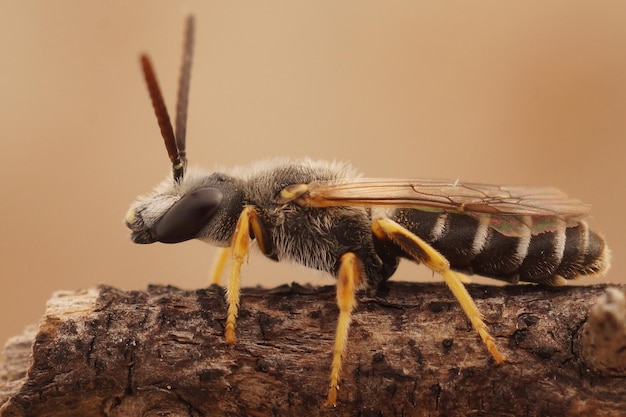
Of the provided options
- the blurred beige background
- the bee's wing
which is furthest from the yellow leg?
the blurred beige background

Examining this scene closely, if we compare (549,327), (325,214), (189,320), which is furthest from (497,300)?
(189,320)

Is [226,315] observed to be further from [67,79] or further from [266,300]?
[67,79]

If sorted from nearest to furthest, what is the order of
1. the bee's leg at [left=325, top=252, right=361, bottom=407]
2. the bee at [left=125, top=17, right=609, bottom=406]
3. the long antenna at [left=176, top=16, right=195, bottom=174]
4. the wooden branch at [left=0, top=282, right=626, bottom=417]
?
the wooden branch at [left=0, top=282, right=626, bottom=417] < the bee's leg at [left=325, top=252, right=361, bottom=407] < the bee at [left=125, top=17, right=609, bottom=406] < the long antenna at [left=176, top=16, right=195, bottom=174]

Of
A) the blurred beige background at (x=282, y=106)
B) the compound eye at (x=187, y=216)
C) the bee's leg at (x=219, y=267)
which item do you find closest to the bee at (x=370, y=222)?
the compound eye at (x=187, y=216)

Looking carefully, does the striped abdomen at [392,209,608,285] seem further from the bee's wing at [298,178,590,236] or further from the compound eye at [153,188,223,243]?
the compound eye at [153,188,223,243]

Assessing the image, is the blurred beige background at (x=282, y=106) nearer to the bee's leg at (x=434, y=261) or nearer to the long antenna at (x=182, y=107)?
the long antenna at (x=182, y=107)
